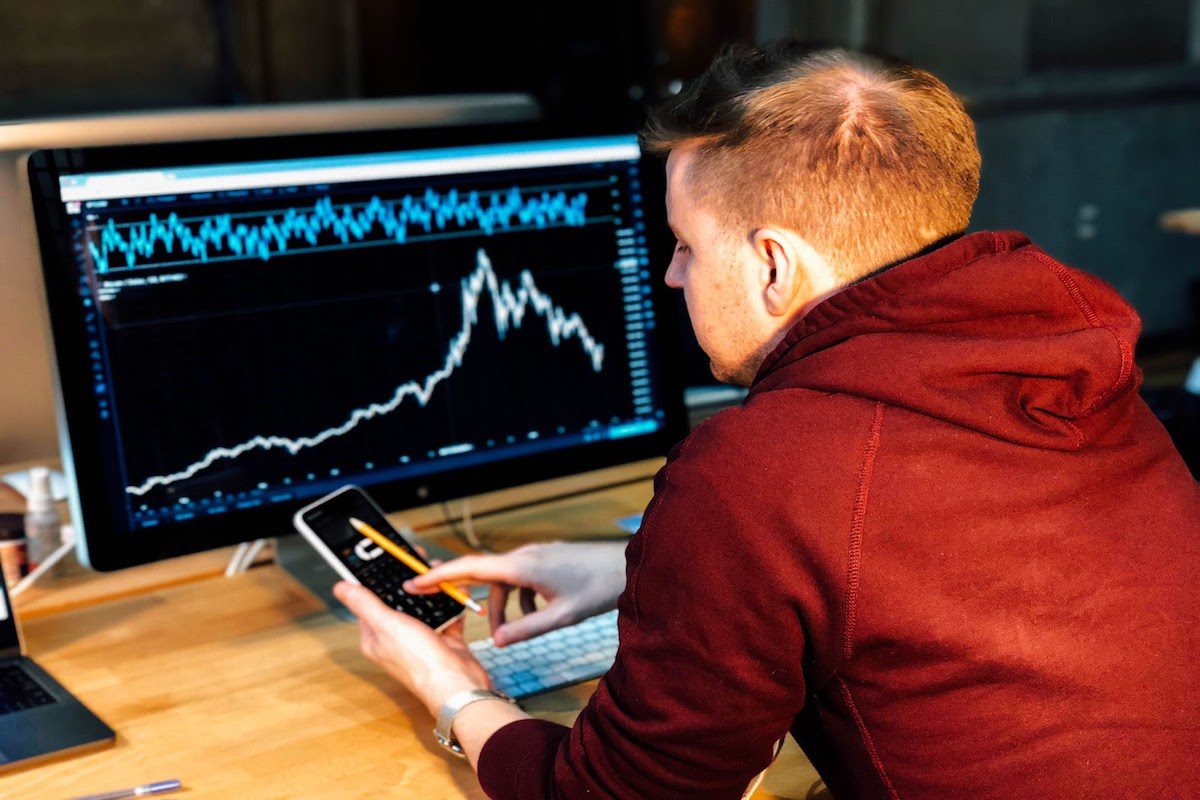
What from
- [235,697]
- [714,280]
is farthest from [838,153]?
[235,697]

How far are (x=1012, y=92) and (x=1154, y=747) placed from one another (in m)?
2.93

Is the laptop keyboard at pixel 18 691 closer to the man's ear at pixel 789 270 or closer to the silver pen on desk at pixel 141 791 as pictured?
the silver pen on desk at pixel 141 791

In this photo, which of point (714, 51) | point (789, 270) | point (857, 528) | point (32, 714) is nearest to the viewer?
point (857, 528)

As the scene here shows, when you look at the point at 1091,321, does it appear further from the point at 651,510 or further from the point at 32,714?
the point at 32,714

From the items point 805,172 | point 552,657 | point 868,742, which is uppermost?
point 805,172

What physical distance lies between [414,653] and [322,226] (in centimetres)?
43

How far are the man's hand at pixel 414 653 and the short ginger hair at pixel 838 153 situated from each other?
0.43 m

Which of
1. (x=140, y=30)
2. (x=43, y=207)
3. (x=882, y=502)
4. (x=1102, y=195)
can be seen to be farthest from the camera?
(x=140, y=30)

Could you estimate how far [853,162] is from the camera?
0.87 m

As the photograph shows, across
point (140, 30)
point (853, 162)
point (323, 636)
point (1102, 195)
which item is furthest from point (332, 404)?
point (140, 30)

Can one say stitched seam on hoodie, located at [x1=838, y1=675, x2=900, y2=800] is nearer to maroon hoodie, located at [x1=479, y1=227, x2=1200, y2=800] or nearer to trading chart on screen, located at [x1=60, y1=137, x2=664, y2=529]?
maroon hoodie, located at [x1=479, y1=227, x2=1200, y2=800]

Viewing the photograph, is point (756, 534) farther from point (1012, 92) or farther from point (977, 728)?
point (1012, 92)

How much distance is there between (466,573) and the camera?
3.98ft

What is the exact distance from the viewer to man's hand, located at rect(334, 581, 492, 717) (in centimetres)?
108
